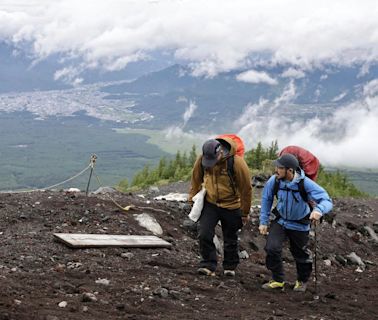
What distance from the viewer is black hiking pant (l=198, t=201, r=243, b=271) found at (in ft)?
33.6

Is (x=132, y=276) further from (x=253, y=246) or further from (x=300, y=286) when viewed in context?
(x=253, y=246)

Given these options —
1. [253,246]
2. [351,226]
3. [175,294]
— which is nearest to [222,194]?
[175,294]

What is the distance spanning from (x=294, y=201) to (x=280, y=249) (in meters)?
0.90

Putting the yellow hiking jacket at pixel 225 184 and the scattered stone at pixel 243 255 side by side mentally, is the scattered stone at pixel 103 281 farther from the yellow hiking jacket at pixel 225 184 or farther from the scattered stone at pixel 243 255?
the scattered stone at pixel 243 255

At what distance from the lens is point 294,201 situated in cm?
955

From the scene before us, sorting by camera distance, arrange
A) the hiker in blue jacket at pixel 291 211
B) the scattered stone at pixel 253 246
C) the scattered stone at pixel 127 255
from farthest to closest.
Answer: the scattered stone at pixel 253 246 < the scattered stone at pixel 127 255 < the hiker in blue jacket at pixel 291 211

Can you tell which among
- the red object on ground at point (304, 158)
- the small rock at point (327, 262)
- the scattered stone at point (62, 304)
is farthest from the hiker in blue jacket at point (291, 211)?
the small rock at point (327, 262)

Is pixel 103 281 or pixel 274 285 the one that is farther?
pixel 274 285

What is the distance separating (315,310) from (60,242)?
480 cm

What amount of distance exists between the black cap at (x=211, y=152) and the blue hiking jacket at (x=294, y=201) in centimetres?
97

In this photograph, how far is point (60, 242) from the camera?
11.1 metres

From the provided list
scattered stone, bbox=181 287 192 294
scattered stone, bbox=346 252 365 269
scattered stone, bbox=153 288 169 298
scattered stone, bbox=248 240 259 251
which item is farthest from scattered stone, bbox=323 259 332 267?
scattered stone, bbox=153 288 169 298

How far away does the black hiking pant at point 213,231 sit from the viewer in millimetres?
10234

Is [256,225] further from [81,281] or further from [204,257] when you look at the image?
[81,281]
